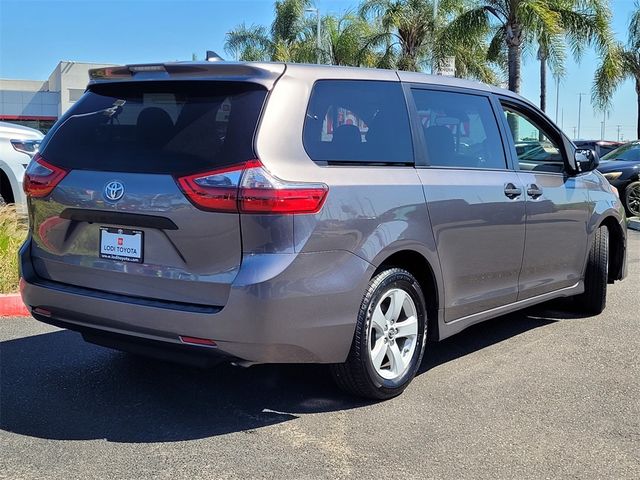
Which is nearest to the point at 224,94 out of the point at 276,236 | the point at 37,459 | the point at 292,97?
the point at 292,97

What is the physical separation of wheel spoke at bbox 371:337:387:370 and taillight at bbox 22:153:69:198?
1.93 metres

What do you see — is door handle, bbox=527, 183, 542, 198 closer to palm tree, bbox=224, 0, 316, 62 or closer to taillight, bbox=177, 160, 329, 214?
taillight, bbox=177, 160, 329, 214

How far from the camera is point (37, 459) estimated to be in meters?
3.27

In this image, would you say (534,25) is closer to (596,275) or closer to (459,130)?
(596,275)

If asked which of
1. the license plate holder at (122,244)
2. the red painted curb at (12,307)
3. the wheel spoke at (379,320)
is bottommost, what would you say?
the red painted curb at (12,307)

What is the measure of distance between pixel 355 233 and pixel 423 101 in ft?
4.02

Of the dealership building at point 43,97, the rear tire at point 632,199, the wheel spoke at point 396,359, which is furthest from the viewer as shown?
the dealership building at point 43,97

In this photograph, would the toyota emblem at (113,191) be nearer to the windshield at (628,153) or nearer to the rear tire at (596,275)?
the rear tire at (596,275)

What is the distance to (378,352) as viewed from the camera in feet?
12.9

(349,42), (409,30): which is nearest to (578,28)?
(409,30)

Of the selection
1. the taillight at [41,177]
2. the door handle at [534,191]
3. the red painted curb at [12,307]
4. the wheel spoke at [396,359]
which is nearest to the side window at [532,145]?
the door handle at [534,191]

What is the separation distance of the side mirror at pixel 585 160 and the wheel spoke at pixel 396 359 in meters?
2.54

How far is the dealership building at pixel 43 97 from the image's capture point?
4575 cm

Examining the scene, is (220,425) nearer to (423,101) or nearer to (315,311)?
(315,311)
